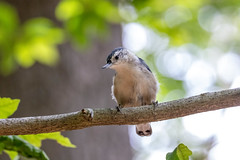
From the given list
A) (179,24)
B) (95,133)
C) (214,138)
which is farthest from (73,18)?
(214,138)

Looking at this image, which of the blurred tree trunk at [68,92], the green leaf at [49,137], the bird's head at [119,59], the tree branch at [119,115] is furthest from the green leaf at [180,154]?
the blurred tree trunk at [68,92]

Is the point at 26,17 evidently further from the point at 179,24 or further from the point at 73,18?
the point at 179,24

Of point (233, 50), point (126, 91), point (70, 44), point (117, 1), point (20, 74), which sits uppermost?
Answer: point (233, 50)

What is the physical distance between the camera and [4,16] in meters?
3.41

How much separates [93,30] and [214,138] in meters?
1.77

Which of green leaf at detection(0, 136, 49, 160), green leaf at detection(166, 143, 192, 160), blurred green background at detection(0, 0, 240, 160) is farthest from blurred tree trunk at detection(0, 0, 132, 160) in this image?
green leaf at detection(166, 143, 192, 160)

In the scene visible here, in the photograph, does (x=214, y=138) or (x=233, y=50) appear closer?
(x=214, y=138)

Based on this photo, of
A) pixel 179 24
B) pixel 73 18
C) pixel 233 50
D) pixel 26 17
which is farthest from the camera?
pixel 233 50

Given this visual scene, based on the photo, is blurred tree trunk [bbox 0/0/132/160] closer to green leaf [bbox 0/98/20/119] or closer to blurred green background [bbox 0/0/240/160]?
blurred green background [bbox 0/0/240/160]

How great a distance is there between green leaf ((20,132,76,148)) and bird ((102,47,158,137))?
3.81ft

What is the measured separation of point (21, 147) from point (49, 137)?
14cm

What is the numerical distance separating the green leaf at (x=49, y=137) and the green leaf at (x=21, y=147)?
6cm

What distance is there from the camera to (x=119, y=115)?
1.87 metres

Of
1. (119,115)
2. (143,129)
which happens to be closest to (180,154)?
(119,115)
